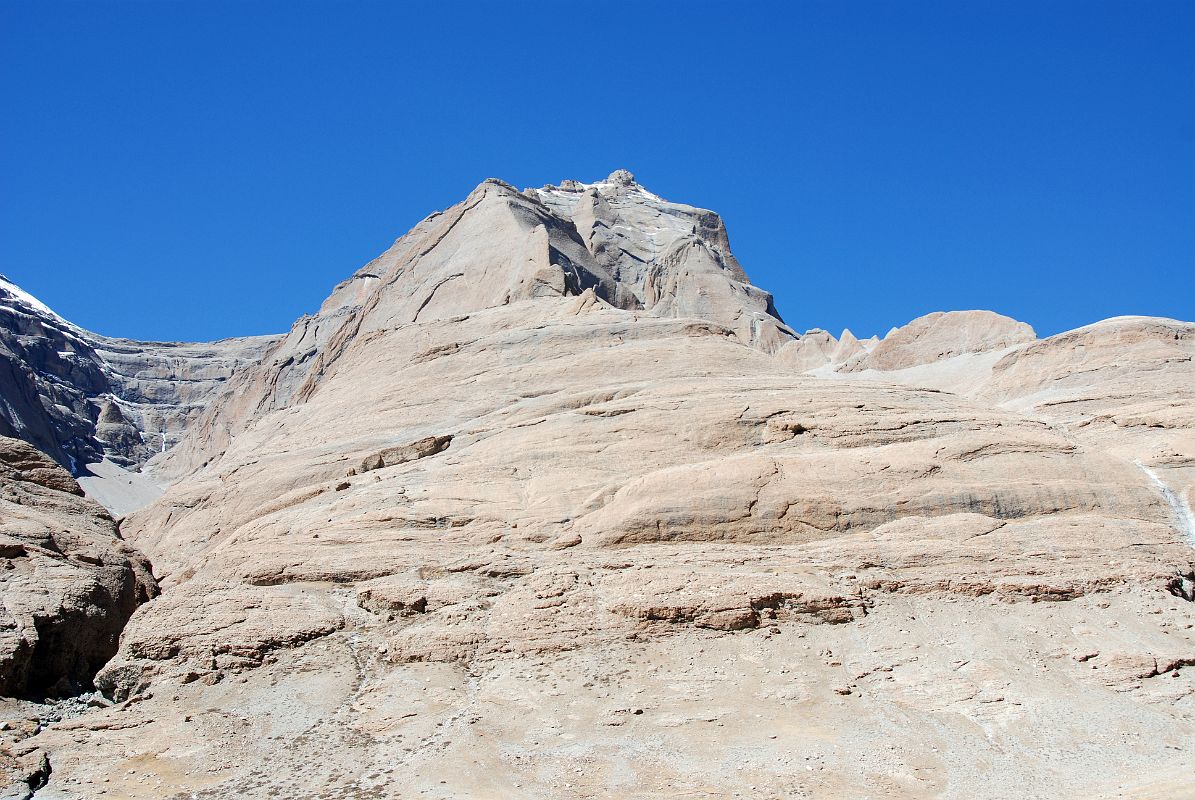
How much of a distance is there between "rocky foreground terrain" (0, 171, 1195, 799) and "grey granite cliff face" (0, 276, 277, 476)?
73.1 metres

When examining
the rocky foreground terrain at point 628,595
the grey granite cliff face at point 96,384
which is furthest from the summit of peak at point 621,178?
the rocky foreground terrain at point 628,595

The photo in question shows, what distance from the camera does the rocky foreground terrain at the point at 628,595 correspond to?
1827 cm

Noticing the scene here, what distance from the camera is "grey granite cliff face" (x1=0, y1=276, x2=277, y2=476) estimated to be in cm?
10625

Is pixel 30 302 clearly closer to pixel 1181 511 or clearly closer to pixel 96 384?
pixel 96 384

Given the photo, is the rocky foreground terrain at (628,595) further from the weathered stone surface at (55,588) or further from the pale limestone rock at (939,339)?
the pale limestone rock at (939,339)

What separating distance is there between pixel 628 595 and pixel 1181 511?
14.4 meters

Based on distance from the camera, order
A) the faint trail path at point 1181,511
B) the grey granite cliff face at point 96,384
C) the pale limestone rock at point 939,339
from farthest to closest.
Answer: the grey granite cliff face at point 96,384 < the pale limestone rock at point 939,339 < the faint trail path at point 1181,511

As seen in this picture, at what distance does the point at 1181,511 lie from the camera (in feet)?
84.5

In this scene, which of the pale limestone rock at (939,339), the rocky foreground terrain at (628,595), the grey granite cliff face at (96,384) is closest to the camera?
the rocky foreground terrain at (628,595)

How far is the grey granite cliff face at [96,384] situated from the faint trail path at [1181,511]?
90.8m

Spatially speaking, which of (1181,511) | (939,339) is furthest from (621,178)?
(1181,511)

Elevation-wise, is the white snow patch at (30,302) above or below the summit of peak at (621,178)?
below

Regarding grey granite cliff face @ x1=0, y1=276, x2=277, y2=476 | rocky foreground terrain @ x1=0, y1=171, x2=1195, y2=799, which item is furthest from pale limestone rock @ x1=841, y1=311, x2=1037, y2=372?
grey granite cliff face @ x1=0, y1=276, x2=277, y2=476

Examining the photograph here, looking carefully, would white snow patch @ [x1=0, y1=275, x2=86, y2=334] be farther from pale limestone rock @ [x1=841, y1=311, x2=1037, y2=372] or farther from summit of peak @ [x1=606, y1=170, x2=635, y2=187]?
pale limestone rock @ [x1=841, y1=311, x2=1037, y2=372]
